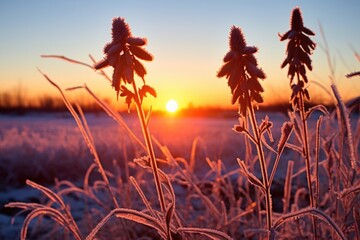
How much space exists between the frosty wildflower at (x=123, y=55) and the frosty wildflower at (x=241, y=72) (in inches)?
9.5

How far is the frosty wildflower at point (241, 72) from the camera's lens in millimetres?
1310

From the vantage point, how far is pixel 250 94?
52.1 inches

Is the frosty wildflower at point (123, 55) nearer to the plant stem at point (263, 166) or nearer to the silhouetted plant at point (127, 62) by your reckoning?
the silhouetted plant at point (127, 62)

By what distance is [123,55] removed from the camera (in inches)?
50.3

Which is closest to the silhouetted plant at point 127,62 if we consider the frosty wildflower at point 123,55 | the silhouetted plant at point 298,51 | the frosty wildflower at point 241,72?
the frosty wildflower at point 123,55

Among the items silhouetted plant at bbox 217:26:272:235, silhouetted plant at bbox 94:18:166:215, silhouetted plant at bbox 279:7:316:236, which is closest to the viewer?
silhouetted plant at bbox 94:18:166:215

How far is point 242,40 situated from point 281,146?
0.35 m

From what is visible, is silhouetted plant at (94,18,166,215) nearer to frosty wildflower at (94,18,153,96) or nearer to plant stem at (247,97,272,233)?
frosty wildflower at (94,18,153,96)

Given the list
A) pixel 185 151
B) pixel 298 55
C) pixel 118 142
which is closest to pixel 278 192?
pixel 185 151

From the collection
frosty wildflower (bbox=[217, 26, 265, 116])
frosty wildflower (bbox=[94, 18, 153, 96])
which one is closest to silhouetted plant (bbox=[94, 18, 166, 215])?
frosty wildflower (bbox=[94, 18, 153, 96])

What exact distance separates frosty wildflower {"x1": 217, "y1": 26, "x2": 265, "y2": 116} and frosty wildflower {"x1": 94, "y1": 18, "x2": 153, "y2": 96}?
241mm

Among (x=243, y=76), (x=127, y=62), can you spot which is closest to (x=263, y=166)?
(x=243, y=76)

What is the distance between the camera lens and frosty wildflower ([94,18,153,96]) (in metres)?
1.22

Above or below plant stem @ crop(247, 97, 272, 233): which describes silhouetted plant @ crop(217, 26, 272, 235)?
above
